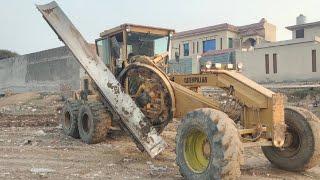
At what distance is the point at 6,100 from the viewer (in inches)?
1118

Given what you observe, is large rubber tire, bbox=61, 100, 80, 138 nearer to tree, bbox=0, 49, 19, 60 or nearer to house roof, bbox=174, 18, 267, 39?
house roof, bbox=174, 18, 267, 39

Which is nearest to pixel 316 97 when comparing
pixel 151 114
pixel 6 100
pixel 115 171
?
pixel 151 114

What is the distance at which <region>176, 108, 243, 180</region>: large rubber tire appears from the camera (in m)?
5.88

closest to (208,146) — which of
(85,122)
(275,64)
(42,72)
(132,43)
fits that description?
(132,43)

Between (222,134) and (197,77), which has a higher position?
(197,77)

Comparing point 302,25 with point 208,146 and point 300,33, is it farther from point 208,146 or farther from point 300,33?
point 208,146

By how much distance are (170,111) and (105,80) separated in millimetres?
1690

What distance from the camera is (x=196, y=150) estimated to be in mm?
6859

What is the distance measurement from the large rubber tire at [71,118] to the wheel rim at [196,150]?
5257 millimetres

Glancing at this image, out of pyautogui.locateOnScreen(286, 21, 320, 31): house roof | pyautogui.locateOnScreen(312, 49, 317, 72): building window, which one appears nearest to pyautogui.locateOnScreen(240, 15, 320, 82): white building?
pyautogui.locateOnScreen(312, 49, 317, 72): building window

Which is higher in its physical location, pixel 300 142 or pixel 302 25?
pixel 302 25

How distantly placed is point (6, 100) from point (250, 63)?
591 inches

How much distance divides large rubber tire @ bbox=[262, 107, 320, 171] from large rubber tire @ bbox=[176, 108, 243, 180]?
1.51 meters

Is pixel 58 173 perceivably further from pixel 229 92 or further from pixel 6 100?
pixel 6 100
